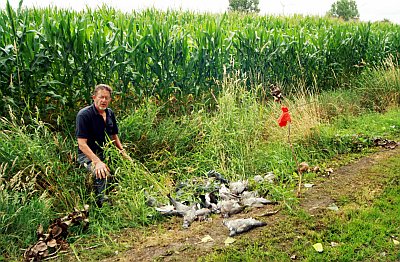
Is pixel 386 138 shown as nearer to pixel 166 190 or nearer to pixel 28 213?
pixel 166 190

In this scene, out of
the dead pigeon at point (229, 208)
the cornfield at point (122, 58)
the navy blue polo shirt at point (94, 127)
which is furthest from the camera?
the cornfield at point (122, 58)

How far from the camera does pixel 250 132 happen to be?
A: 16.8 ft

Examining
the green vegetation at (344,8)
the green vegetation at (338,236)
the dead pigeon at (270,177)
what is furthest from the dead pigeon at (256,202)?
the green vegetation at (344,8)

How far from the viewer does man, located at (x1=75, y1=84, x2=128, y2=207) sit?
3859mm

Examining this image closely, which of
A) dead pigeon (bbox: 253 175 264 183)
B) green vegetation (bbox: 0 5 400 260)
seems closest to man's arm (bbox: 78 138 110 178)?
green vegetation (bbox: 0 5 400 260)

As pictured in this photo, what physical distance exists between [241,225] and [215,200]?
2.27 ft

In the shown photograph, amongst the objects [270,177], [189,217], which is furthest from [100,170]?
[270,177]

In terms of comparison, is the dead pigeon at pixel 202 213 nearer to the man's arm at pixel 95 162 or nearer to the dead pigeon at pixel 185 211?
the dead pigeon at pixel 185 211

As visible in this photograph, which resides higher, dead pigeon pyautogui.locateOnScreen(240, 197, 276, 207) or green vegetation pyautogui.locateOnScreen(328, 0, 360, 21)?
green vegetation pyautogui.locateOnScreen(328, 0, 360, 21)

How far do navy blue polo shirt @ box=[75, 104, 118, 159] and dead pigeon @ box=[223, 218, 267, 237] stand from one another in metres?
1.70

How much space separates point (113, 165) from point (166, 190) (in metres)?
0.68

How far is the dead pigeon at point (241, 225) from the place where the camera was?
10.7ft

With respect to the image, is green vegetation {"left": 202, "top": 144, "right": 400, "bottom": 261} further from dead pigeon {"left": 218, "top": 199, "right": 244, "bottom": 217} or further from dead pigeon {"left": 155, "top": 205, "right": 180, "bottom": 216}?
dead pigeon {"left": 155, "top": 205, "right": 180, "bottom": 216}

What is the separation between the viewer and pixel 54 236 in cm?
322
